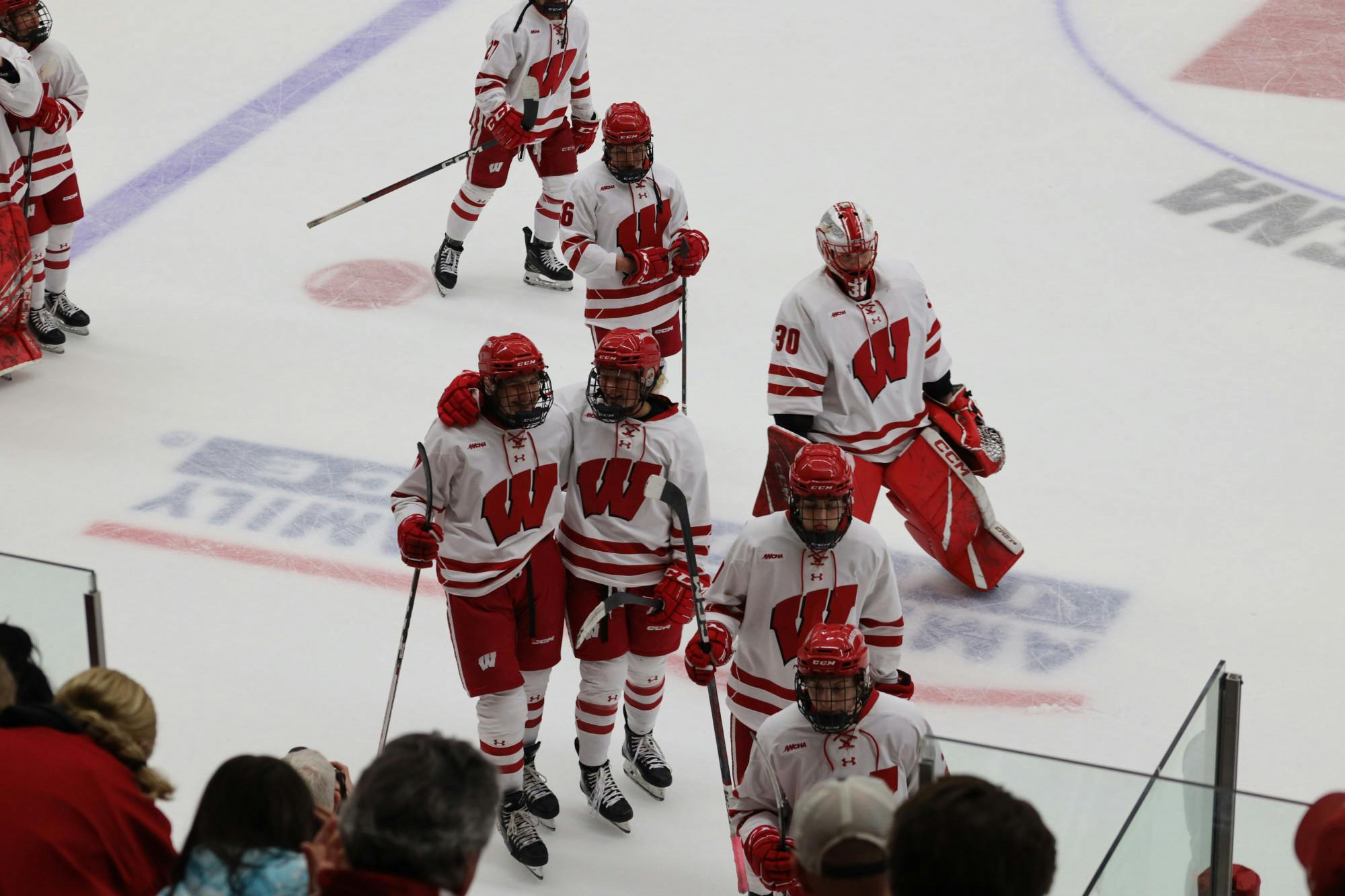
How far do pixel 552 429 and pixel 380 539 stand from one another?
1.49 metres

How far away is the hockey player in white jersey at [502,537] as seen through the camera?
3877mm

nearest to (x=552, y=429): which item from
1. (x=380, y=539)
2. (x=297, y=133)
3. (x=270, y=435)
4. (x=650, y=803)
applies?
(x=650, y=803)

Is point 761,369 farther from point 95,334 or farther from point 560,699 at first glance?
point 95,334

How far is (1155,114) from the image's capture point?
8.05m

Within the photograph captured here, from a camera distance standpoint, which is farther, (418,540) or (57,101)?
(57,101)

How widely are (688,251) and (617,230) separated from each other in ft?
0.74

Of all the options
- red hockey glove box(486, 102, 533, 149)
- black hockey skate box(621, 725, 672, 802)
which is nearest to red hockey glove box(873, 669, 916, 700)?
black hockey skate box(621, 725, 672, 802)

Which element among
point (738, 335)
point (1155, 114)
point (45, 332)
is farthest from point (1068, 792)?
point (1155, 114)

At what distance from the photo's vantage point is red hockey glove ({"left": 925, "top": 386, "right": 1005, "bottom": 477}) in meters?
4.85

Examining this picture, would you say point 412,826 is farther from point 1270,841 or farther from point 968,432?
point 968,432

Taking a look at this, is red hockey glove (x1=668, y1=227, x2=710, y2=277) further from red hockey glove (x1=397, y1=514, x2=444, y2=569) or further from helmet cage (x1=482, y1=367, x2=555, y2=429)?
red hockey glove (x1=397, y1=514, x2=444, y2=569)

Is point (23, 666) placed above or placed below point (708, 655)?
above

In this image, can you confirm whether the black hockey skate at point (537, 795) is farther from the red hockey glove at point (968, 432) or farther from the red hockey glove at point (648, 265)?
the red hockey glove at point (648, 265)

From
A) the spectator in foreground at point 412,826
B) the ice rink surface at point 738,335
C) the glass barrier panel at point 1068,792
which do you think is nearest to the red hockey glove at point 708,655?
the ice rink surface at point 738,335
